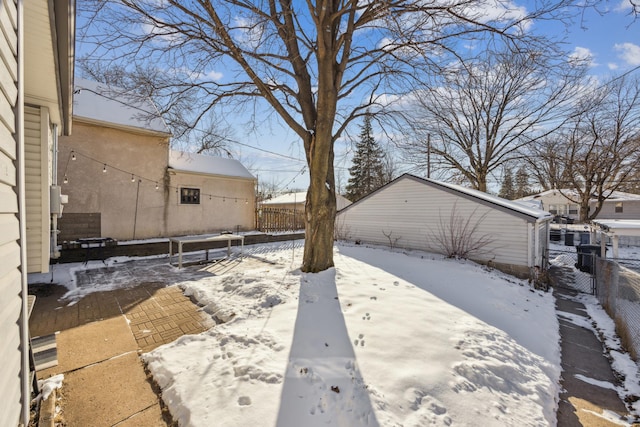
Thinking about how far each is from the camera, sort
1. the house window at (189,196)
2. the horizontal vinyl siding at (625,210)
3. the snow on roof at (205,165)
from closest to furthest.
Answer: the house window at (189,196) < the snow on roof at (205,165) < the horizontal vinyl siding at (625,210)

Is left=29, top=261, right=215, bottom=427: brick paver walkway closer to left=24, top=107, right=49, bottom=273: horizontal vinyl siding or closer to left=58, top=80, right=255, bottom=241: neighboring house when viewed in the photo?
left=24, top=107, right=49, bottom=273: horizontal vinyl siding

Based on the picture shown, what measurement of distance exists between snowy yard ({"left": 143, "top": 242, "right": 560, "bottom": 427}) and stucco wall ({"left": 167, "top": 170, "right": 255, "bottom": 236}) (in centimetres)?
723

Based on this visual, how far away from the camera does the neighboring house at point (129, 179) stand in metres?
9.48

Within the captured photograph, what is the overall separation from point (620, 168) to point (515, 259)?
1354 cm

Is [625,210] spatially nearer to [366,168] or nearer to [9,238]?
[366,168]

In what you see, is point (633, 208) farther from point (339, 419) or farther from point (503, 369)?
point (339, 419)

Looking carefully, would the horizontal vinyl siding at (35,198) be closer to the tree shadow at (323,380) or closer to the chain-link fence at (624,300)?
Answer: the tree shadow at (323,380)

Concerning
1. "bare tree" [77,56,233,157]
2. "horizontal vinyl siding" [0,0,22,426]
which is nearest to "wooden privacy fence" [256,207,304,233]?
"bare tree" [77,56,233,157]

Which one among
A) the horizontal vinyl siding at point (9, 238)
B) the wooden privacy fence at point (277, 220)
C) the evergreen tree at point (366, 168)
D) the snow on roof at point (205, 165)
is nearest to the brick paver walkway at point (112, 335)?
the horizontal vinyl siding at point (9, 238)

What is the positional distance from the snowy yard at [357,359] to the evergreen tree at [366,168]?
24.4 m

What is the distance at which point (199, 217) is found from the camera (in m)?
12.6

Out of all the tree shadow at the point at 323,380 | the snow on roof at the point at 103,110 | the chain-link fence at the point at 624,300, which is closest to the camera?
the tree shadow at the point at 323,380

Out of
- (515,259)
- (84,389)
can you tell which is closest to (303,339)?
(84,389)

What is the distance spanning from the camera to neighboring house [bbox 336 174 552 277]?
28.4 feet
